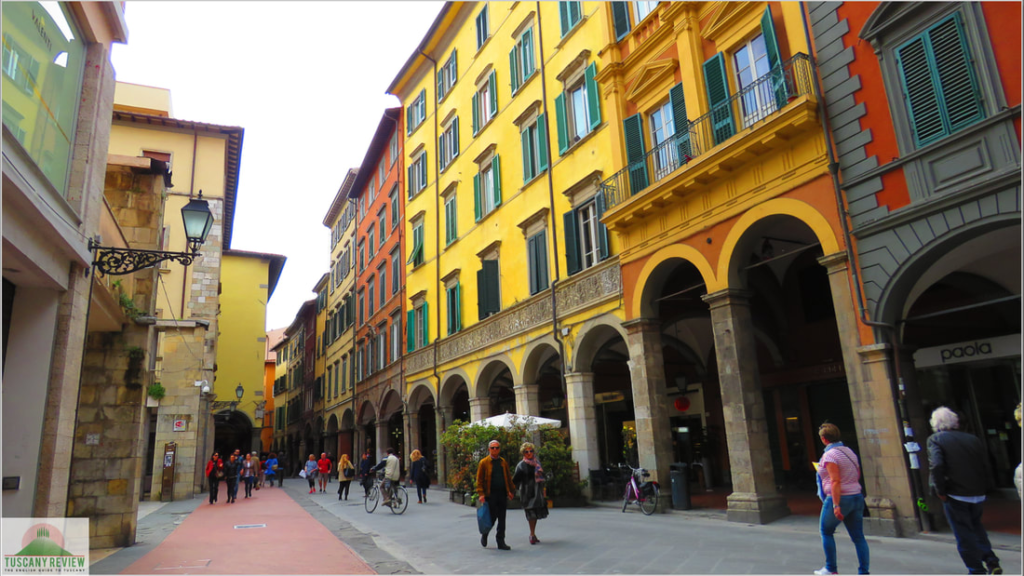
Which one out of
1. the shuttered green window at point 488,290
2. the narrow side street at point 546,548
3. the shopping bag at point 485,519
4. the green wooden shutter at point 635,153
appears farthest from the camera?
the shuttered green window at point 488,290

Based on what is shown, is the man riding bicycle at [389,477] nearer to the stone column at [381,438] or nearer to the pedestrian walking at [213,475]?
the pedestrian walking at [213,475]

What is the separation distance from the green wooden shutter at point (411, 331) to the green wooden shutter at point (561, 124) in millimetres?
11882

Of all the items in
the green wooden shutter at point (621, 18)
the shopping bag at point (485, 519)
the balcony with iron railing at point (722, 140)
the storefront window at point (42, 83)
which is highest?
the green wooden shutter at point (621, 18)

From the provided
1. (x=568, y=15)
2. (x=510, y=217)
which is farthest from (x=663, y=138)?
(x=510, y=217)

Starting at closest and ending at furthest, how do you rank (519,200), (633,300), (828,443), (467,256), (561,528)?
(828,443), (561,528), (633,300), (519,200), (467,256)

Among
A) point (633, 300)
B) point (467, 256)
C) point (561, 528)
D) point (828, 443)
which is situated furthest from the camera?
point (467, 256)

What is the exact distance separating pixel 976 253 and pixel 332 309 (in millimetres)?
41495

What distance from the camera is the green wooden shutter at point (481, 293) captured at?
20280 millimetres

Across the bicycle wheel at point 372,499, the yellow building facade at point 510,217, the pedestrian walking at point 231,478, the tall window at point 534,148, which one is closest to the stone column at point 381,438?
the yellow building facade at point 510,217

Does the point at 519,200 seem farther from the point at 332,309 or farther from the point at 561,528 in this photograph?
the point at 332,309

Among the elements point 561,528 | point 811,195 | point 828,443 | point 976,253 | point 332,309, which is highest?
point 332,309

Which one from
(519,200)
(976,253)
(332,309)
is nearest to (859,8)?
(976,253)

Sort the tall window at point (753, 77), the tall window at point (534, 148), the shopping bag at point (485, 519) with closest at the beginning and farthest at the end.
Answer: the shopping bag at point (485, 519) → the tall window at point (753, 77) → the tall window at point (534, 148)

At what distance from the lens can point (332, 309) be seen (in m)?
45.8
